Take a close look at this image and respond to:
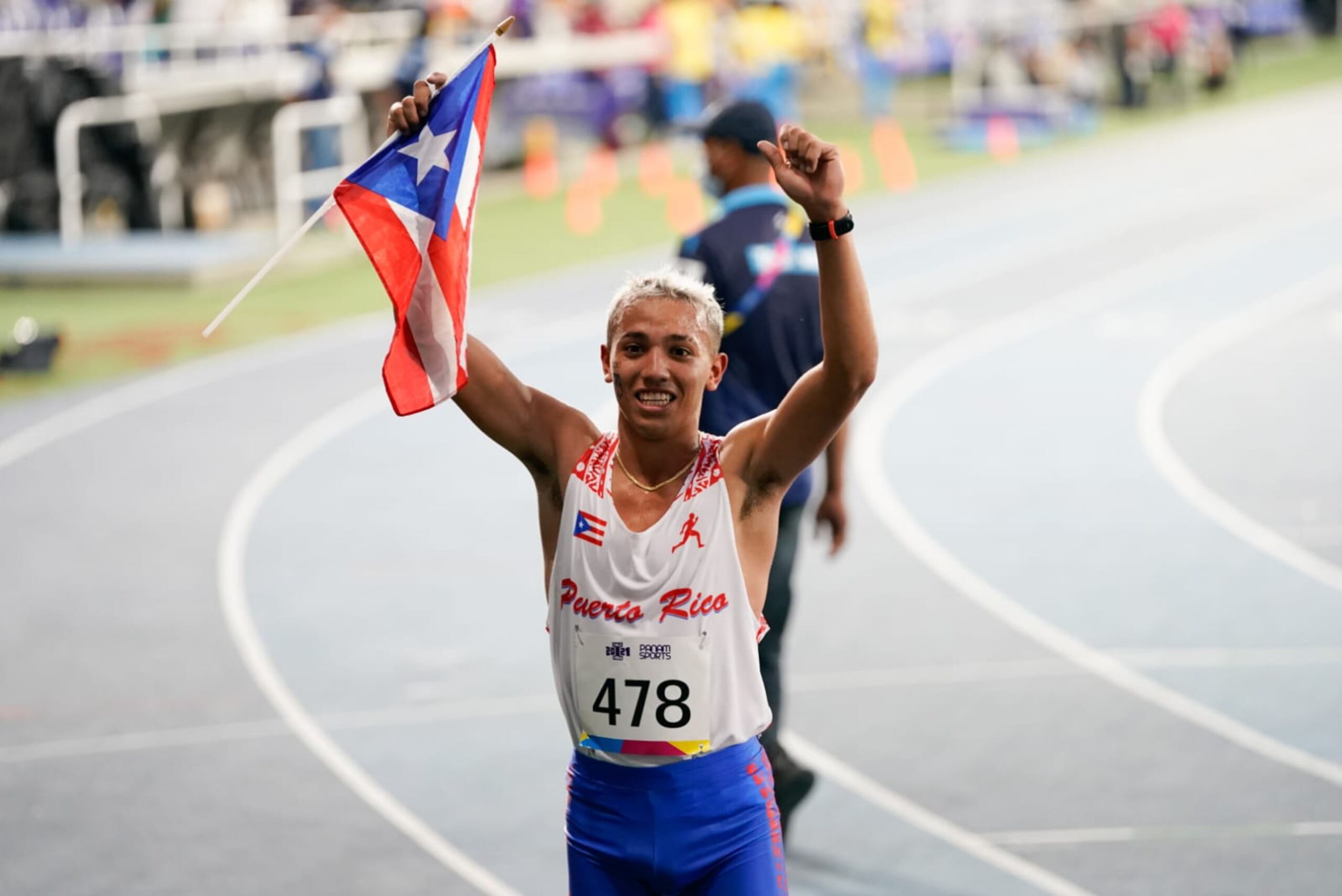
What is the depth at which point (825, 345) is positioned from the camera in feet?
13.2

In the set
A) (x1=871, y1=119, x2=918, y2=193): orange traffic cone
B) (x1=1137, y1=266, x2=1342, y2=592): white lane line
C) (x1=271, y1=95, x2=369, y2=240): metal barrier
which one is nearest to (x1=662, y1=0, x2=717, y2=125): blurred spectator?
(x1=871, y1=119, x2=918, y2=193): orange traffic cone

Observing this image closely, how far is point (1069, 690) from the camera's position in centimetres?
830

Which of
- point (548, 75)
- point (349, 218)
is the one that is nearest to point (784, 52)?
point (548, 75)

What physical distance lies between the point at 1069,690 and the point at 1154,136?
25879mm

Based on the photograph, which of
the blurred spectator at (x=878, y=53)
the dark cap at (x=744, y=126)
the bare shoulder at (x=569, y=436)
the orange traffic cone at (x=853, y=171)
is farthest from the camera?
the blurred spectator at (x=878, y=53)

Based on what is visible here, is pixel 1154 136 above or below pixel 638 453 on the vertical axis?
above

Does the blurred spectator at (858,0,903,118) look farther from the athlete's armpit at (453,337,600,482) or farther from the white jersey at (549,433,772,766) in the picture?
the white jersey at (549,433,772,766)

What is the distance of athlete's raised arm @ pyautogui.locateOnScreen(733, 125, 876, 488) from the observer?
389cm

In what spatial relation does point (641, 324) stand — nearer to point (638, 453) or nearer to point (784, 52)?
point (638, 453)

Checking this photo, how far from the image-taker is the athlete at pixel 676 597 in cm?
408

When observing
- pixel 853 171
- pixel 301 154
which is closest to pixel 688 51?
pixel 853 171

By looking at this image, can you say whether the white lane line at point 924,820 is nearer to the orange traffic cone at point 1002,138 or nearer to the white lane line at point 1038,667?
the white lane line at point 1038,667

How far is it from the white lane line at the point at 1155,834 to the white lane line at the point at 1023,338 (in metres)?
0.48

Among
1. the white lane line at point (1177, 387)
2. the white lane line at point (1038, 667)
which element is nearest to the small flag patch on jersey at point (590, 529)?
the white lane line at point (1038, 667)
